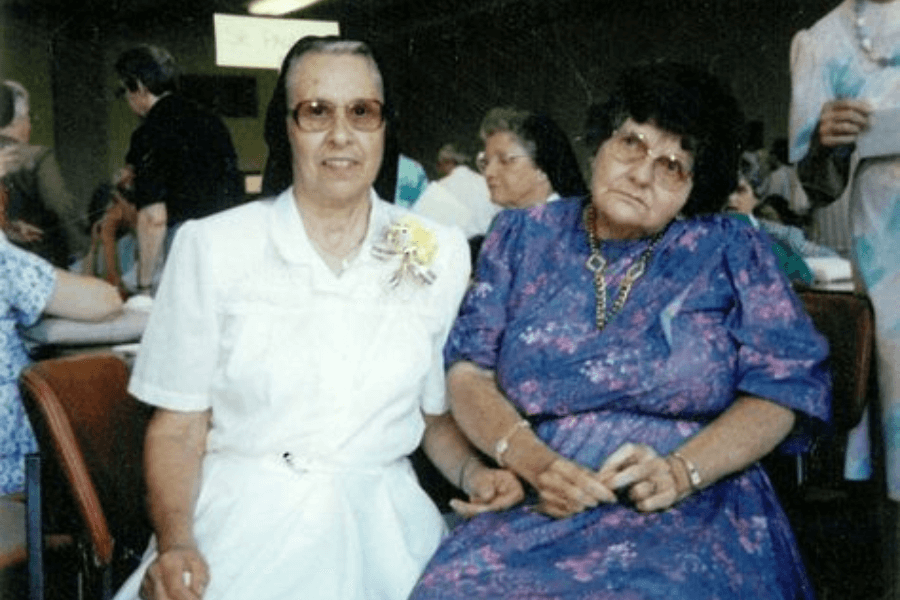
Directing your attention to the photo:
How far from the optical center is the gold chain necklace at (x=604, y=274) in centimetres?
185

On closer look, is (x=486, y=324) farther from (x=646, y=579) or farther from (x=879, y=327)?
(x=879, y=327)

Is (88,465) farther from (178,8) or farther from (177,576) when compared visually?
(178,8)

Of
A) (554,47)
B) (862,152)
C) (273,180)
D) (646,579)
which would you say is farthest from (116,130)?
(646,579)

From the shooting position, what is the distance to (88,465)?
1.76m

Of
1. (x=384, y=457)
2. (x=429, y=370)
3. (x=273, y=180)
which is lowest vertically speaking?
(x=384, y=457)

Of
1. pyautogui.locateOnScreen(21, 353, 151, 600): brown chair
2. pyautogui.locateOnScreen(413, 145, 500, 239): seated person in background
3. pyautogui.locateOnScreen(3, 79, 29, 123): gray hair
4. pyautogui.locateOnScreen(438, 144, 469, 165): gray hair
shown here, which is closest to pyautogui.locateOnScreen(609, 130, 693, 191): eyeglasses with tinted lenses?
pyautogui.locateOnScreen(21, 353, 151, 600): brown chair

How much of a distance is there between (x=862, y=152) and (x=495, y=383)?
84cm

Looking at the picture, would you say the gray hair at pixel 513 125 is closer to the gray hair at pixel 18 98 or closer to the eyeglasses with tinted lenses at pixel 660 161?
the gray hair at pixel 18 98

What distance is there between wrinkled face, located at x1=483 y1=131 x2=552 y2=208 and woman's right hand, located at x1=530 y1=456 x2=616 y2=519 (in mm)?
2204

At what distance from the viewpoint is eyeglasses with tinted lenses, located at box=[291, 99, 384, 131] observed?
71.7 inches

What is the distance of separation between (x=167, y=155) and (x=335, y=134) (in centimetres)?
181

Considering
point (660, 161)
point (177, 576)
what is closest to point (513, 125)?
point (660, 161)

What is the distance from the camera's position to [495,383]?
6.27 feet

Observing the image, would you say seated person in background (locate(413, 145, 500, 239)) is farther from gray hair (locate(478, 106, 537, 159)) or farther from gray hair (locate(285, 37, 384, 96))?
gray hair (locate(285, 37, 384, 96))
